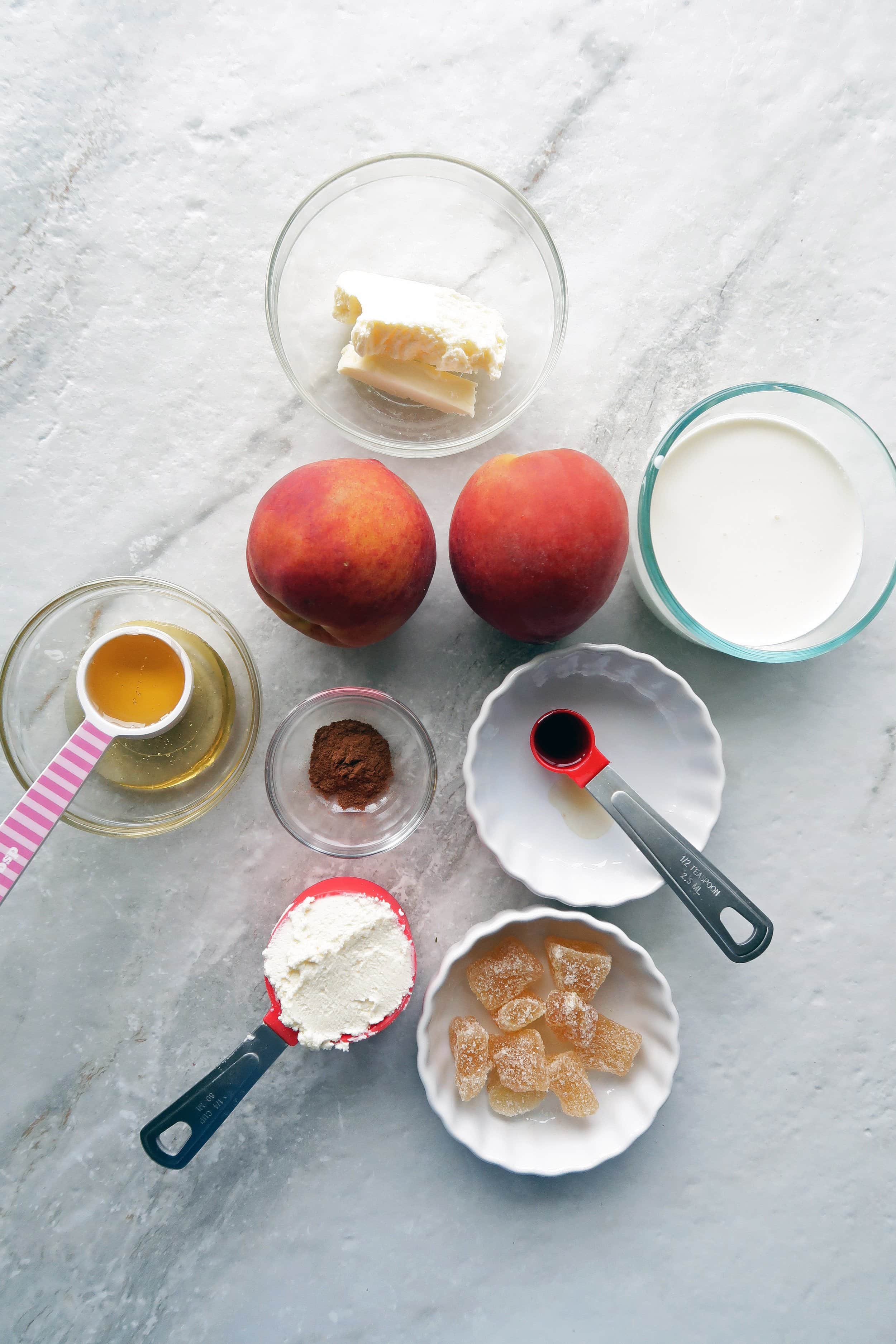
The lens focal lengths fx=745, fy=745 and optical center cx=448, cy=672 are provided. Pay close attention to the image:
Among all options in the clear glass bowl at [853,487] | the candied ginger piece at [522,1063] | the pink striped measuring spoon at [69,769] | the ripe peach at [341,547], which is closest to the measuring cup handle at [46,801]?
the pink striped measuring spoon at [69,769]

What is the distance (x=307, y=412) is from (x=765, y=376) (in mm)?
865

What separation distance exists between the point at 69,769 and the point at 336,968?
518 mm

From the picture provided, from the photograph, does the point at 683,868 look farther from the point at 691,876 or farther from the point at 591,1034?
the point at 591,1034

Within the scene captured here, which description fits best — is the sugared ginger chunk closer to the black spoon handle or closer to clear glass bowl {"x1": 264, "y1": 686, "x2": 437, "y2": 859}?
the black spoon handle

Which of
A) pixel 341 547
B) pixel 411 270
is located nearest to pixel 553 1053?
pixel 341 547

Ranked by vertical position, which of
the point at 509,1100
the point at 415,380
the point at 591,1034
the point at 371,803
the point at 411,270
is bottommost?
the point at 509,1100

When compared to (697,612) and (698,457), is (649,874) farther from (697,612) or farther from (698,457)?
(698,457)

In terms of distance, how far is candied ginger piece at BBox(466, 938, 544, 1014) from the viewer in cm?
128

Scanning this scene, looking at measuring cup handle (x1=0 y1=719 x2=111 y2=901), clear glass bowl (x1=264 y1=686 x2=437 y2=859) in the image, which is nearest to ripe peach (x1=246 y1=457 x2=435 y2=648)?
clear glass bowl (x1=264 y1=686 x2=437 y2=859)

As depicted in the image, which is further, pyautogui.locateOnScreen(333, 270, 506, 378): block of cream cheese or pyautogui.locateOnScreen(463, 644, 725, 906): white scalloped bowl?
pyautogui.locateOnScreen(463, 644, 725, 906): white scalloped bowl

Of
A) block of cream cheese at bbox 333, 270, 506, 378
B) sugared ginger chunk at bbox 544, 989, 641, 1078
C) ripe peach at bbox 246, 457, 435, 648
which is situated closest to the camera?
ripe peach at bbox 246, 457, 435, 648

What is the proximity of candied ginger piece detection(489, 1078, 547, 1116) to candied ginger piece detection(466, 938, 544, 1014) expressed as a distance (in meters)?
0.13

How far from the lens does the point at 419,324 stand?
1.16 metres

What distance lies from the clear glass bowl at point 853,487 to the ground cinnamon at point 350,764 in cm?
55
